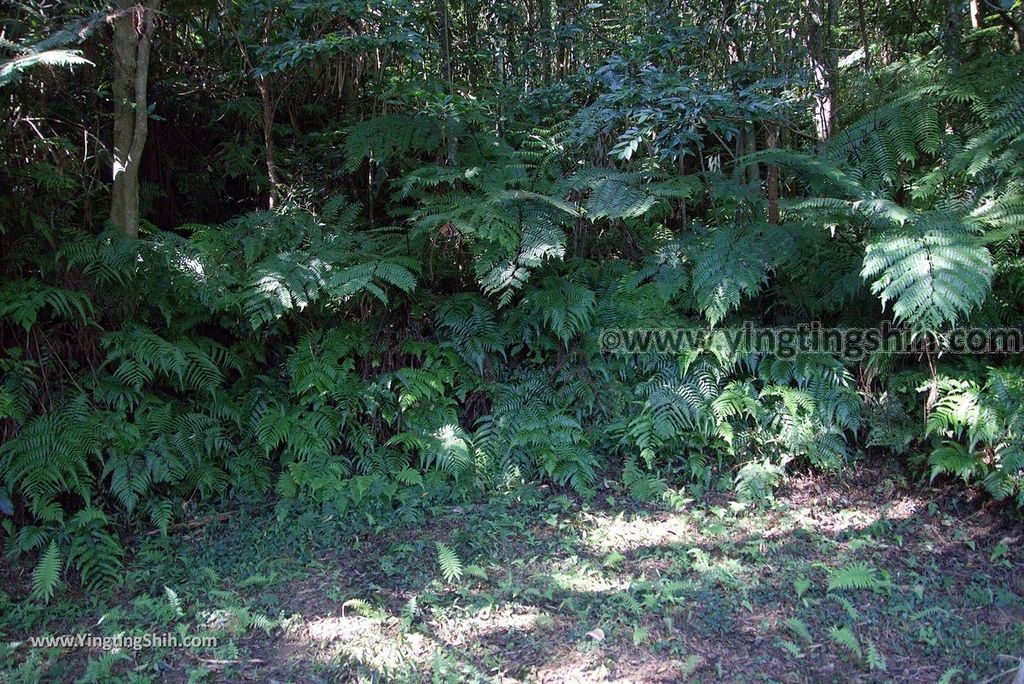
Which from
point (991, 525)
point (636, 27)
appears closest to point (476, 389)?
point (991, 525)

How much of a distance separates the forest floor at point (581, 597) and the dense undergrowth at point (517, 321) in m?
0.24

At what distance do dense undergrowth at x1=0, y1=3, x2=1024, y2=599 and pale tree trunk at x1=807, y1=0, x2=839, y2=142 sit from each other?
31cm

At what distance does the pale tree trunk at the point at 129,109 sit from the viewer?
4555 millimetres

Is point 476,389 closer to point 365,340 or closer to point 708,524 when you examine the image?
point 365,340

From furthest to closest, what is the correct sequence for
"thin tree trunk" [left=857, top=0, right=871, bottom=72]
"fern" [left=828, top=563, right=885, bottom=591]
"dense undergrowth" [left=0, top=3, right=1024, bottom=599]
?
"thin tree trunk" [left=857, top=0, right=871, bottom=72], "dense undergrowth" [left=0, top=3, right=1024, bottom=599], "fern" [left=828, top=563, right=885, bottom=591]

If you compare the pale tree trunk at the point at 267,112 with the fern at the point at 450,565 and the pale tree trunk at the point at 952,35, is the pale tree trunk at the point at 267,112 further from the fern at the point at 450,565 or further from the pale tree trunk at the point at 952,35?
the pale tree trunk at the point at 952,35

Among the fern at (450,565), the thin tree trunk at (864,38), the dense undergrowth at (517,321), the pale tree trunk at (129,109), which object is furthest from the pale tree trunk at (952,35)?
the pale tree trunk at (129,109)

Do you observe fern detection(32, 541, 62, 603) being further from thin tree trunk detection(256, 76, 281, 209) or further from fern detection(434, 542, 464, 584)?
thin tree trunk detection(256, 76, 281, 209)

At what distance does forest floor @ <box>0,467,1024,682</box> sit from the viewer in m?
3.07

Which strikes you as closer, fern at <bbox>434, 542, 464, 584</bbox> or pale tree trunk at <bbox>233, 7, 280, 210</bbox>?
fern at <bbox>434, 542, 464, 584</bbox>

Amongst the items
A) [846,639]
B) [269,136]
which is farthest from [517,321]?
[846,639]

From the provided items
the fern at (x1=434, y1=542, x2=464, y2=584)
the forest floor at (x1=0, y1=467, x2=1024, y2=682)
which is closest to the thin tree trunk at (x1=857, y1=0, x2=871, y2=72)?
the forest floor at (x1=0, y1=467, x2=1024, y2=682)

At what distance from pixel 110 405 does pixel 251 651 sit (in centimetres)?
188

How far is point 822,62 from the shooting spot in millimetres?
5527
